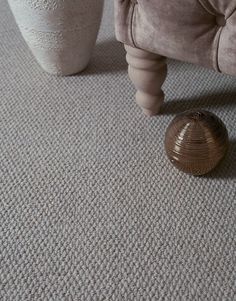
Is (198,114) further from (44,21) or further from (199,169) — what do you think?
(44,21)

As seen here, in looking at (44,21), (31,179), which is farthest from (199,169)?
(44,21)

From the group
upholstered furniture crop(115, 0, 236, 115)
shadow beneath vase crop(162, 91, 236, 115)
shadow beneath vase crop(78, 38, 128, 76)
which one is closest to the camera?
upholstered furniture crop(115, 0, 236, 115)

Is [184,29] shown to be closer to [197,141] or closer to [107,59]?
[197,141]

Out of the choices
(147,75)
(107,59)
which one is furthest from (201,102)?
(107,59)

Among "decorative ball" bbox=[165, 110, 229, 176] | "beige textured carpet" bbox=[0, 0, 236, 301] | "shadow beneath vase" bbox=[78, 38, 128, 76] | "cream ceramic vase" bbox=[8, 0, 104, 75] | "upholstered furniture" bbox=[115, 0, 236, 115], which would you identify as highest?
"upholstered furniture" bbox=[115, 0, 236, 115]

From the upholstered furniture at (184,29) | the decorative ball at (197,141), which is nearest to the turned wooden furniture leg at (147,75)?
the upholstered furniture at (184,29)

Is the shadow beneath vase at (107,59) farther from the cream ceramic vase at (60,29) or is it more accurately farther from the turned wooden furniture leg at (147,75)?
the turned wooden furniture leg at (147,75)

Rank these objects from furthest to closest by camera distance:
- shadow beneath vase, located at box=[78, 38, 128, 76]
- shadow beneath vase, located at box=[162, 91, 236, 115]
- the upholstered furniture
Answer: shadow beneath vase, located at box=[78, 38, 128, 76] → shadow beneath vase, located at box=[162, 91, 236, 115] → the upholstered furniture

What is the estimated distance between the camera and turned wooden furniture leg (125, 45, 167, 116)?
2.51 feet

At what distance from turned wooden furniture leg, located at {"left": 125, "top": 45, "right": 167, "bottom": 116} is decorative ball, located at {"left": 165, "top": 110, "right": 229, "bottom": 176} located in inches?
4.9

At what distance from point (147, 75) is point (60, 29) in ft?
0.83

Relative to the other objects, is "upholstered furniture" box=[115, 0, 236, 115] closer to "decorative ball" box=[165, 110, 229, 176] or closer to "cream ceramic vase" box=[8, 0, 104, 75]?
"decorative ball" box=[165, 110, 229, 176]

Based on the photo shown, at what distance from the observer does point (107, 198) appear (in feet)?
2.38

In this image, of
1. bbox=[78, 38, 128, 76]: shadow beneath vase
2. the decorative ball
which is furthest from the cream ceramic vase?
the decorative ball
